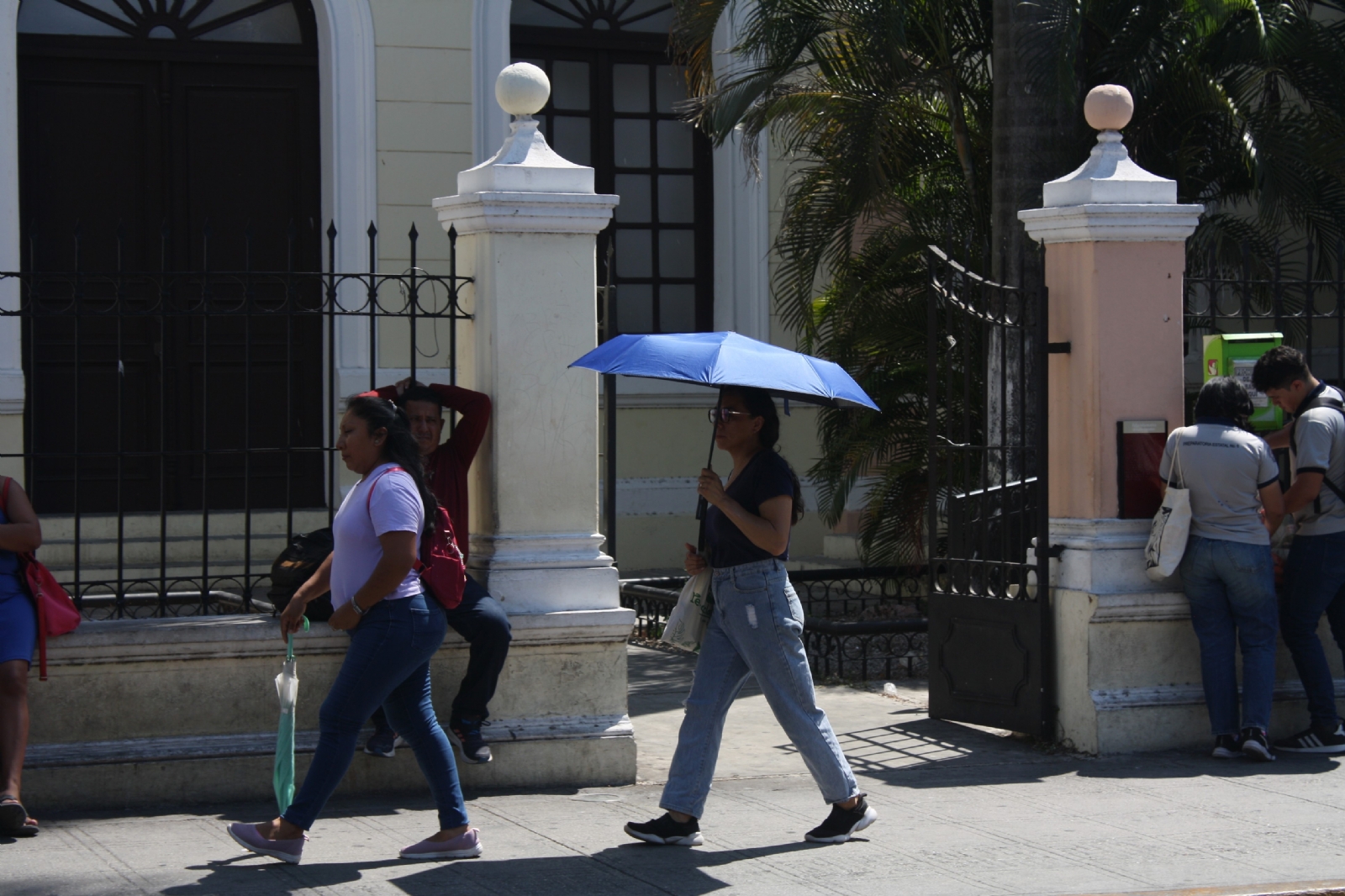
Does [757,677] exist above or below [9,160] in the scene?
below

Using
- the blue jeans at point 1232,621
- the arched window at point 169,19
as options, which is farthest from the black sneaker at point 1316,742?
the arched window at point 169,19

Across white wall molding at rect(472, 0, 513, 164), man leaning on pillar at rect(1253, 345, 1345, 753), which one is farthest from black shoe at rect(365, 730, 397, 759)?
white wall molding at rect(472, 0, 513, 164)

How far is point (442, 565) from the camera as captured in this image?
5.49m

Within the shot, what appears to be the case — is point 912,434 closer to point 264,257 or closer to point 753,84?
point 753,84

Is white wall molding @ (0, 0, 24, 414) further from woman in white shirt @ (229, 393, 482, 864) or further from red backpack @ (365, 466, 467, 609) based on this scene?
woman in white shirt @ (229, 393, 482, 864)

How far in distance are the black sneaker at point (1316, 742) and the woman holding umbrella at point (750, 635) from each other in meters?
2.49

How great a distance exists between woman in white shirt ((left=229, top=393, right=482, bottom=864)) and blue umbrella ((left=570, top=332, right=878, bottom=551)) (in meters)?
0.75

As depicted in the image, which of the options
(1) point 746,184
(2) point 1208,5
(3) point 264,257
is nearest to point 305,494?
(3) point 264,257

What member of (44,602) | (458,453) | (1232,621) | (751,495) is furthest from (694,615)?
(1232,621)

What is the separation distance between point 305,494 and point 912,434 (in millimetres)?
4939

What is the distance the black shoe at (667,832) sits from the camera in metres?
5.38

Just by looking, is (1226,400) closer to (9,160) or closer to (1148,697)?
(1148,697)

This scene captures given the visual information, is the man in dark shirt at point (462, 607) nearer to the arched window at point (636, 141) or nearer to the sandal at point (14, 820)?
the sandal at point (14, 820)

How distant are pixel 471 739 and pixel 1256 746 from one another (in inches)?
129
